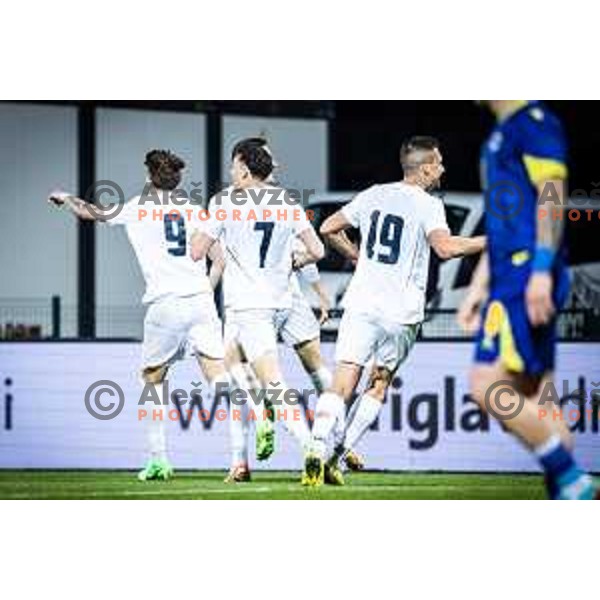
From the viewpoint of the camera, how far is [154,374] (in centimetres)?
1113

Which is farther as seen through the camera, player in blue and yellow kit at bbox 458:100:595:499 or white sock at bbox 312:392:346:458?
white sock at bbox 312:392:346:458

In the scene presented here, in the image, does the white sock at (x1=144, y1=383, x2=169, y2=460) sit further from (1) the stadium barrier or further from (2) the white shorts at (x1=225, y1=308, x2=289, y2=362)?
(2) the white shorts at (x1=225, y1=308, x2=289, y2=362)

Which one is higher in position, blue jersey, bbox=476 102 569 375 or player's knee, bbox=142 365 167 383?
blue jersey, bbox=476 102 569 375

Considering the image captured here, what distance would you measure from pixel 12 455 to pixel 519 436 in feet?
10.4

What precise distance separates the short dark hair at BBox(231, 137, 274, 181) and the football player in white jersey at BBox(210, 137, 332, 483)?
0.01m

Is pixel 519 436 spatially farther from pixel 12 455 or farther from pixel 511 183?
pixel 12 455

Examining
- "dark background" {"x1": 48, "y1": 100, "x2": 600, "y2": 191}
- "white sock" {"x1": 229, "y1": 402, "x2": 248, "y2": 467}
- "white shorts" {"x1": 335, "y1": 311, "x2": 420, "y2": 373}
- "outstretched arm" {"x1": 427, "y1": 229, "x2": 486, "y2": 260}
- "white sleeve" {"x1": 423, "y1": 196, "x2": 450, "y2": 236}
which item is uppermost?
"dark background" {"x1": 48, "y1": 100, "x2": 600, "y2": 191}

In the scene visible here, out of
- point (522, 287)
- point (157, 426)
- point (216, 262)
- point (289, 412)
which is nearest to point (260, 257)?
point (216, 262)

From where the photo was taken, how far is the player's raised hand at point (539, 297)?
329 inches

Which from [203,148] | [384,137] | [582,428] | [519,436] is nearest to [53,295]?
[203,148]

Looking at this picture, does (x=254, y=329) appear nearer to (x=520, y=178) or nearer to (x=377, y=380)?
(x=377, y=380)

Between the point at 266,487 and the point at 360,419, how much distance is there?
59 centimetres

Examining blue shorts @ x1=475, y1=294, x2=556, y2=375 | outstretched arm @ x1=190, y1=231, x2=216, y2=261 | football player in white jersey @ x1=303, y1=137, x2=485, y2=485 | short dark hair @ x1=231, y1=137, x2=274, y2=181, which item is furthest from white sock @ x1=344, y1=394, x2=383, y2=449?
blue shorts @ x1=475, y1=294, x2=556, y2=375

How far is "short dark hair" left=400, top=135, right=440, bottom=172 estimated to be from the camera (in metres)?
10.9
